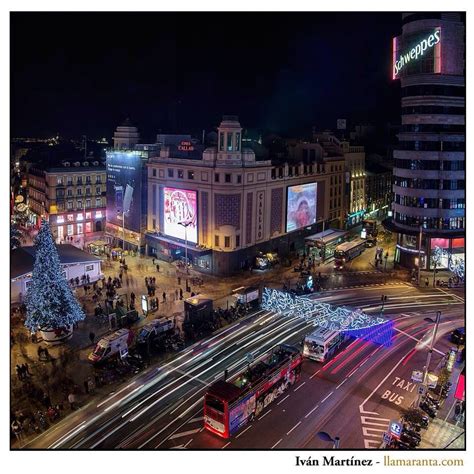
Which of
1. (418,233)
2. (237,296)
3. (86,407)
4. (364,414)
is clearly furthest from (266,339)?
(418,233)

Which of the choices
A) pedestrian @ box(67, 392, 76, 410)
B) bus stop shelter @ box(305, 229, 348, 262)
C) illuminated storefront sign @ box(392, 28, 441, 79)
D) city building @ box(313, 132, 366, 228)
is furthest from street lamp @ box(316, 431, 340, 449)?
city building @ box(313, 132, 366, 228)

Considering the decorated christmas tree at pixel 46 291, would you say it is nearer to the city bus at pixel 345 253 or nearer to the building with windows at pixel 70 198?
the city bus at pixel 345 253

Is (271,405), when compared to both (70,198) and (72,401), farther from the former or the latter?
(70,198)

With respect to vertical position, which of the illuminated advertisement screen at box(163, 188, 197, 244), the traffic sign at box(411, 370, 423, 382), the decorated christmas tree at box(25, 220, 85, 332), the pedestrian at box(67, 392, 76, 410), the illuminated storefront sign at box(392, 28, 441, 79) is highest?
the illuminated storefront sign at box(392, 28, 441, 79)

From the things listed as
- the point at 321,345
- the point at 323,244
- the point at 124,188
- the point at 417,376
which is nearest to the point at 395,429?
the point at 417,376

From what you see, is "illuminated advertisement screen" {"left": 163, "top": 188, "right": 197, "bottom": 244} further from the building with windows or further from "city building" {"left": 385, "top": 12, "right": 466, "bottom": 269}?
"city building" {"left": 385, "top": 12, "right": 466, "bottom": 269}

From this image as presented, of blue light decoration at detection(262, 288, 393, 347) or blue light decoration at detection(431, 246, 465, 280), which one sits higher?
blue light decoration at detection(431, 246, 465, 280)
